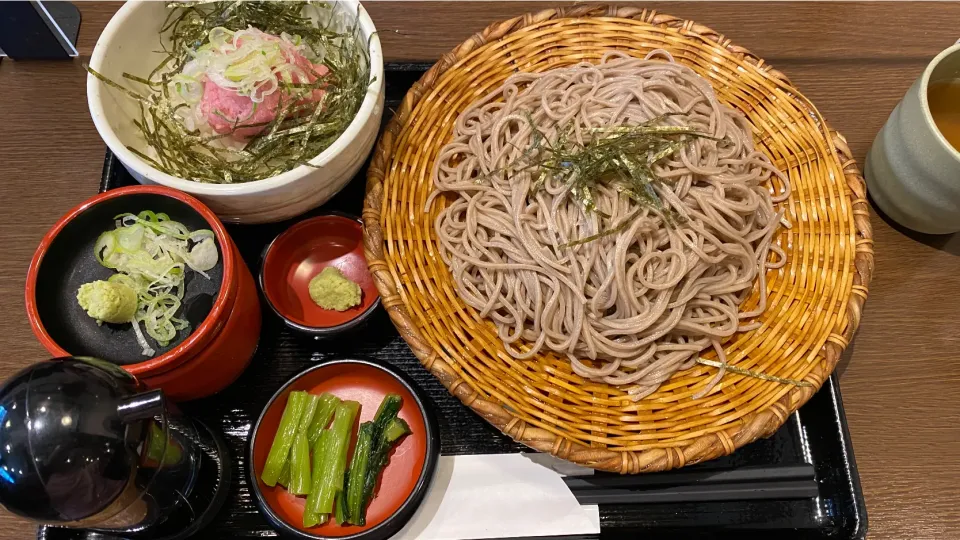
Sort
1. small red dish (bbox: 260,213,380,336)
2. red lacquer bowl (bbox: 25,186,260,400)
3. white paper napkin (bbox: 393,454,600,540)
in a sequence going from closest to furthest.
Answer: red lacquer bowl (bbox: 25,186,260,400)
white paper napkin (bbox: 393,454,600,540)
small red dish (bbox: 260,213,380,336)

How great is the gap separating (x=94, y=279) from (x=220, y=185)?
1.48 feet

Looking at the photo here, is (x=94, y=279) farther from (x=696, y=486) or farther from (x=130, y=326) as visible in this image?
(x=696, y=486)

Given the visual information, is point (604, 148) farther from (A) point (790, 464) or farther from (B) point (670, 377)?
(A) point (790, 464)

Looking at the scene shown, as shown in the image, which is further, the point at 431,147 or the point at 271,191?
the point at 431,147

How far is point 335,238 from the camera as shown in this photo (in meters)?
1.98

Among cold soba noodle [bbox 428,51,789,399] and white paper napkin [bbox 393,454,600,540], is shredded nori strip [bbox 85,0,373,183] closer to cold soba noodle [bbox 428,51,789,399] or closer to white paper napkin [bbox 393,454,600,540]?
cold soba noodle [bbox 428,51,789,399]

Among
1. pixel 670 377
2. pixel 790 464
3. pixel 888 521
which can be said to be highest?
pixel 670 377

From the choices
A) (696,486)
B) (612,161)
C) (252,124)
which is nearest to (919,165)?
(612,161)

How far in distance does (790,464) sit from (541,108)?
1.28 metres

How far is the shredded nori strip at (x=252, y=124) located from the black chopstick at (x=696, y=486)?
3.93 ft

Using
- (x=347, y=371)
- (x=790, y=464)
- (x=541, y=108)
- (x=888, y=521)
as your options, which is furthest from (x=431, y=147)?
(x=888, y=521)

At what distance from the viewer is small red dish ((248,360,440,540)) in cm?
158

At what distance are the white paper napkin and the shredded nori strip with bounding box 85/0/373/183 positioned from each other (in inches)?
38.6

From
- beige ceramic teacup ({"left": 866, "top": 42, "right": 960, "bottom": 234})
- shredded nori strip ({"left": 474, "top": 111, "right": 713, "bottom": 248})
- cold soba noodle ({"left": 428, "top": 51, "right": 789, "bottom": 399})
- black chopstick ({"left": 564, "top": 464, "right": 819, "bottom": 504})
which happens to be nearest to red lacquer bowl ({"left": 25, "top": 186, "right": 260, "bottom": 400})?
cold soba noodle ({"left": 428, "top": 51, "right": 789, "bottom": 399})
